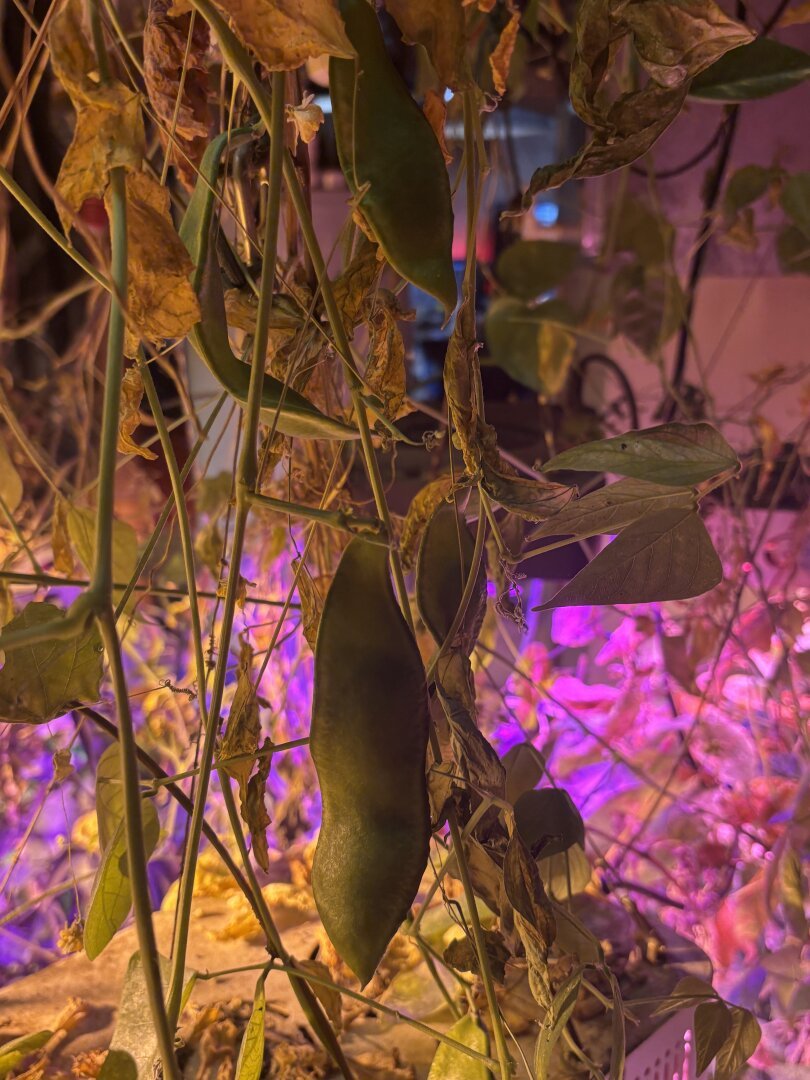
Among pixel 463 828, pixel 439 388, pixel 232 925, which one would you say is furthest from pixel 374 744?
pixel 439 388

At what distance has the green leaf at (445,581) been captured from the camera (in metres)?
0.29

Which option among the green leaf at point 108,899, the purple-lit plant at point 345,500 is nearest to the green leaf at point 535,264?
the purple-lit plant at point 345,500

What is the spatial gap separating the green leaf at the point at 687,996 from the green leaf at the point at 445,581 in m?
0.17

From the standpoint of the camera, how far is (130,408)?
290 mm

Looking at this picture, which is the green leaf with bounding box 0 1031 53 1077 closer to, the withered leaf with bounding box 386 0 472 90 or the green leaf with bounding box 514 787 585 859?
the green leaf with bounding box 514 787 585 859

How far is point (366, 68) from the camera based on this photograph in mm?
232

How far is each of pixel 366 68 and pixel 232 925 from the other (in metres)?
0.41

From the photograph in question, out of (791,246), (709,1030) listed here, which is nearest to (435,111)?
(709,1030)

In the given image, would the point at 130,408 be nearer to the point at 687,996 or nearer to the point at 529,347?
the point at 687,996

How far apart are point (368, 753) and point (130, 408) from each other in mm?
133

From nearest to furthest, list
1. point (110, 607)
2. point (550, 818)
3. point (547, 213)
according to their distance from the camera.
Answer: point (110, 607) → point (550, 818) → point (547, 213)

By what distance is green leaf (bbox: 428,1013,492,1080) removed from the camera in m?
0.32

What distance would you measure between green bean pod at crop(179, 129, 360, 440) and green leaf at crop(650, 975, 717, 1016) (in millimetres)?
260

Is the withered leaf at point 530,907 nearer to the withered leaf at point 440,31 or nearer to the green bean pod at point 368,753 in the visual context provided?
the green bean pod at point 368,753
